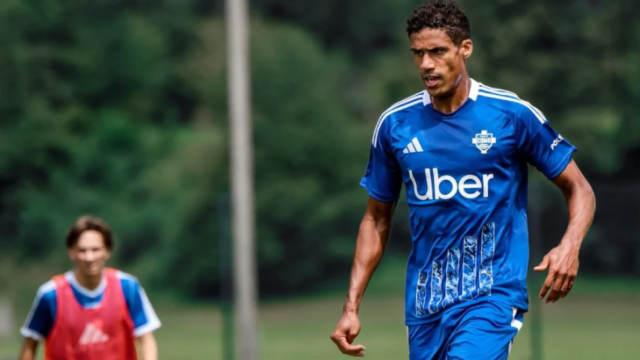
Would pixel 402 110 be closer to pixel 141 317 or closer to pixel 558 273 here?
pixel 558 273

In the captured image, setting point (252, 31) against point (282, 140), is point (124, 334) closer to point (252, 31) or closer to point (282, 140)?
point (282, 140)

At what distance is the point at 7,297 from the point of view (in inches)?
906

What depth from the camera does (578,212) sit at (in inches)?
184

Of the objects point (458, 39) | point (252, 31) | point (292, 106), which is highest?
point (252, 31)

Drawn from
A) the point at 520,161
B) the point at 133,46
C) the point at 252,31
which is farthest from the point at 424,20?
the point at 133,46

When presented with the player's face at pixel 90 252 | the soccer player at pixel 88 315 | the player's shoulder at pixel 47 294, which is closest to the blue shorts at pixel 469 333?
the soccer player at pixel 88 315

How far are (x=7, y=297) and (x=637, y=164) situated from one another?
13.2 metres

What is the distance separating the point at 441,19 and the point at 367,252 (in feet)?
3.43

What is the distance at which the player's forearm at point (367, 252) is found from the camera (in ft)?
16.4

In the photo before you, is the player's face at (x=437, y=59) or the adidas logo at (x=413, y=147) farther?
the adidas logo at (x=413, y=147)

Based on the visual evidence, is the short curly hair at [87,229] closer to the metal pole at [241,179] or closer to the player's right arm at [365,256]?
the player's right arm at [365,256]

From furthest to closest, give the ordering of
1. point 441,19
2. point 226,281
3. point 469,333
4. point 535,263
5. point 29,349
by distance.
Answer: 1. point 226,281
2. point 535,263
3. point 29,349
4. point 441,19
5. point 469,333

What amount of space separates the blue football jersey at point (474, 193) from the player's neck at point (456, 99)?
0.8 inches

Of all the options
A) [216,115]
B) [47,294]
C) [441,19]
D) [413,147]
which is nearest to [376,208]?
[413,147]
